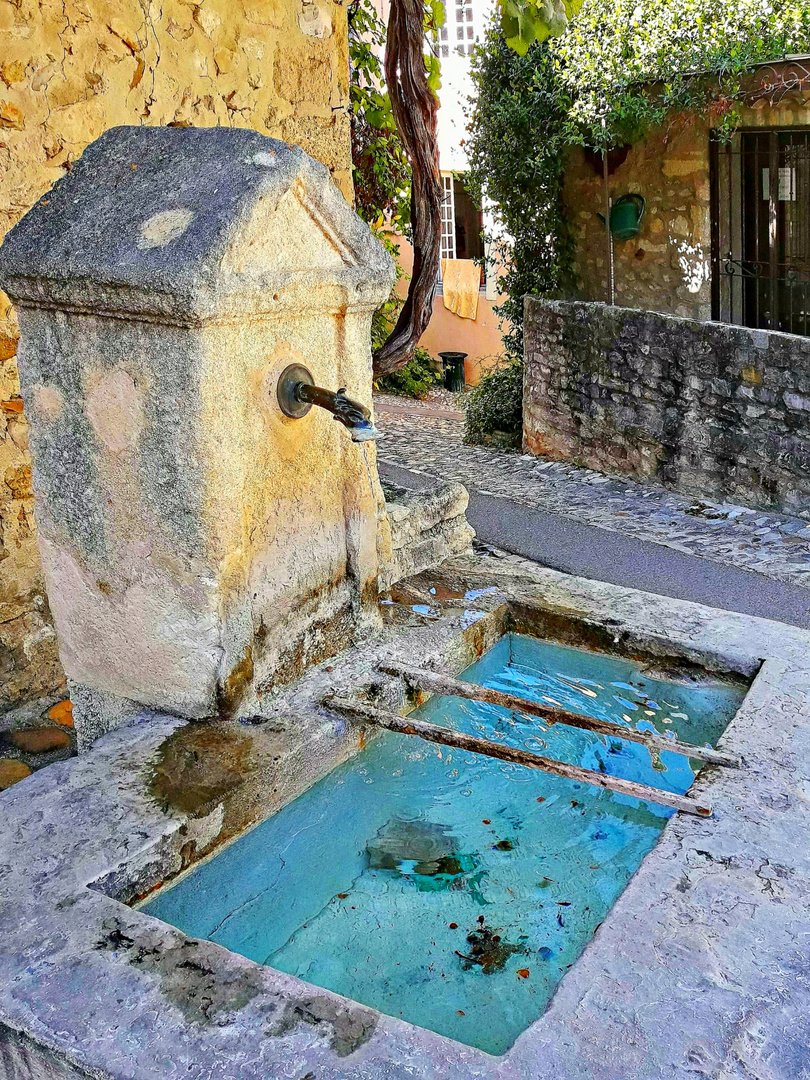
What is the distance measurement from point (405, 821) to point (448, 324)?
12505mm

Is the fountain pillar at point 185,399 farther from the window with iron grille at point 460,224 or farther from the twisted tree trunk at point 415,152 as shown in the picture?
the window with iron grille at point 460,224

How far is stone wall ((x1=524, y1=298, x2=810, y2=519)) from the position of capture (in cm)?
742

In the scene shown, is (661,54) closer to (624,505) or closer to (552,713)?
(624,505)

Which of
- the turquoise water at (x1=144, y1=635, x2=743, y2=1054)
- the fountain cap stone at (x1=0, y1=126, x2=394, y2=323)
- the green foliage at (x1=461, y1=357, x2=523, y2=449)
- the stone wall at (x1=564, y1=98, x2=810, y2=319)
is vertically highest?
the stone wall at (x1=564, y1=98, x2=810, y2=319)

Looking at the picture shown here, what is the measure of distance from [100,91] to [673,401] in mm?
5439

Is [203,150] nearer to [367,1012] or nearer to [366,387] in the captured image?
[366,387]

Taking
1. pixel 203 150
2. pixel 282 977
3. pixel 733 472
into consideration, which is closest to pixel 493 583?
pixel 203 150

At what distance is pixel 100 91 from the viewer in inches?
152

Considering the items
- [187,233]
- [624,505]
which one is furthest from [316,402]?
[624,505]

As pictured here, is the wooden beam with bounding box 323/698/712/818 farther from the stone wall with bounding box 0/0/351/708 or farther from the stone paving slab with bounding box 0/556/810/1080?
the stone wall with bounding box 0/0/351/708

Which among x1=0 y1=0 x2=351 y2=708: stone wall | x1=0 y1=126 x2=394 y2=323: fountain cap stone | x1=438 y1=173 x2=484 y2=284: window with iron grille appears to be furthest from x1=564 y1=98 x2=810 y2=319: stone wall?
x1=0 y1=126 x2=394 y2=323: fountain cap stone

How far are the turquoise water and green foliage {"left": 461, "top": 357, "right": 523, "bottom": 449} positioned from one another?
24.0 feet

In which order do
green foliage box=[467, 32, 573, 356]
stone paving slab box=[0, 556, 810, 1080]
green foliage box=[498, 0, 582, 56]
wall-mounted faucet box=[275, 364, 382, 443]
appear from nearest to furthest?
stone paving slab box=[0, 556, 810, 1080] → wall-mounted faucet box=[275, 364, 382, 443] → green foliage box=[498, 0, 582, 56] → green foliage box=[467, 32, 573, 356]

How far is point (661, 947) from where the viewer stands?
206cm
